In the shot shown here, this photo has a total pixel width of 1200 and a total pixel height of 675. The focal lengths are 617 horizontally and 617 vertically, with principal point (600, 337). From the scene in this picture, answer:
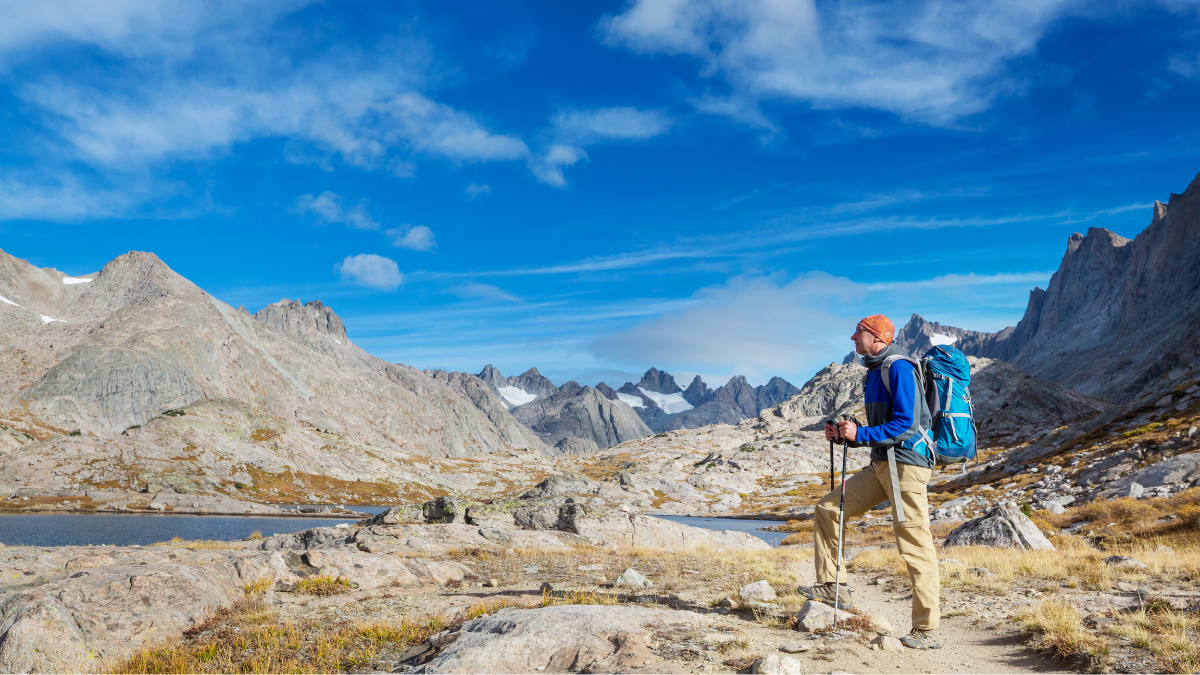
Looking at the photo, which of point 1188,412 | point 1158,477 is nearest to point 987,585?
point 1158,477

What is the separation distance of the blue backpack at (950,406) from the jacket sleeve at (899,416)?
1.76 ft

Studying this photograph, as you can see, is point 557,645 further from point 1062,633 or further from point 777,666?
point 1062,633

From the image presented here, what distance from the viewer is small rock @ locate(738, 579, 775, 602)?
12594 mm

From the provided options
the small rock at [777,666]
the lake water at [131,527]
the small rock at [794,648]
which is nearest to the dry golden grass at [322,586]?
the small rock at [794,648]

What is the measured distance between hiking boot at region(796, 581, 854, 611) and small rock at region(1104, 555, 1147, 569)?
858 cm

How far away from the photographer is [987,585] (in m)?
14.1

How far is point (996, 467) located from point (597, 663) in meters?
93.6

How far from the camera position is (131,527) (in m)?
82.3

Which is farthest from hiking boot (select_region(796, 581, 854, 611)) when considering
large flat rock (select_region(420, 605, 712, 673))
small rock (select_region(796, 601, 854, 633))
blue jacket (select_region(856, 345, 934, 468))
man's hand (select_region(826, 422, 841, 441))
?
man's hand (select_region(826, 422, 841, 441))

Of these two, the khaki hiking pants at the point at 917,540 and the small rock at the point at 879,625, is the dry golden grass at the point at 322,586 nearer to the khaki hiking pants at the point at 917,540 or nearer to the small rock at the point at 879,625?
the small rock at the point at 879,625

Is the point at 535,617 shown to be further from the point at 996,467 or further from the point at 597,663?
the point at 996,467

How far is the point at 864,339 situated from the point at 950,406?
1.65m

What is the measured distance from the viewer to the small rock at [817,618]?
32.1ft

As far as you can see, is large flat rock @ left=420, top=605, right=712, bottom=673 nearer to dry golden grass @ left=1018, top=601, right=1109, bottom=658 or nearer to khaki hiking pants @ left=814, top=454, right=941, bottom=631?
khaki hiking pants @ left=814, top=454, right=941, bottom=631
